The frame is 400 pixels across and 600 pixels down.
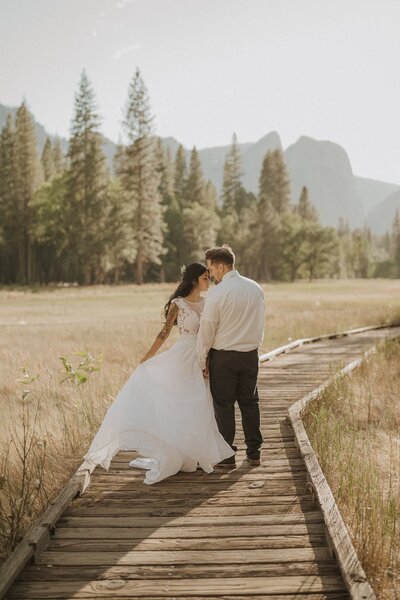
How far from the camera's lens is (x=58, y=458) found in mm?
6746

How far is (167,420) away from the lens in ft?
18.7

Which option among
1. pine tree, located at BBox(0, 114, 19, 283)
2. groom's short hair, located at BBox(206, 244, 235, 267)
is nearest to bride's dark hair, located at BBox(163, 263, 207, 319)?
groom's short hair, located at BBox(206, 244, 235, 267)

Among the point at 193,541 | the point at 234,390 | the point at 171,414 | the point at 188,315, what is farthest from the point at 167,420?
the point at 193,541

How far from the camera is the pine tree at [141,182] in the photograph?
56938 mm

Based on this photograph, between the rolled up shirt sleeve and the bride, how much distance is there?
6.5 inches

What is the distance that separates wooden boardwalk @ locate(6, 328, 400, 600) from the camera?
356 cm

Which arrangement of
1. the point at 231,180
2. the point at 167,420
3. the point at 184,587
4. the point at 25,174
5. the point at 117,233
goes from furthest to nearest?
1. the point at 231,180
2. the point at 25,174
3. the point at 117,233
4. the point at 167,420
5. the point at 184,587

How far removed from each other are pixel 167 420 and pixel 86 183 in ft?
177

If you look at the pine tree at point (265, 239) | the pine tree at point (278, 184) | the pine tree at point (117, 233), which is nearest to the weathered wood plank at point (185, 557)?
the pine tree at point (117, 233)

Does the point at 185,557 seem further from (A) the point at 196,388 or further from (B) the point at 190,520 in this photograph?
(A) the point at 196,388

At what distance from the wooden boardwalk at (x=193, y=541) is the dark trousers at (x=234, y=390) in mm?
382

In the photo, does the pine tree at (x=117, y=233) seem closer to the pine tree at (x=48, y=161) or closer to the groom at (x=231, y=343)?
the pine tree at (x=48, y=161)

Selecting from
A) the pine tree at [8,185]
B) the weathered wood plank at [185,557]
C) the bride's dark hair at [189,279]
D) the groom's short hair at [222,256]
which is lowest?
the weathered wood plank at [185,557]

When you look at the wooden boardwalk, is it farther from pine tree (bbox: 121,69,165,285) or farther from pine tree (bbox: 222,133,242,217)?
pine tree (bbox: 222,133,242,217)
